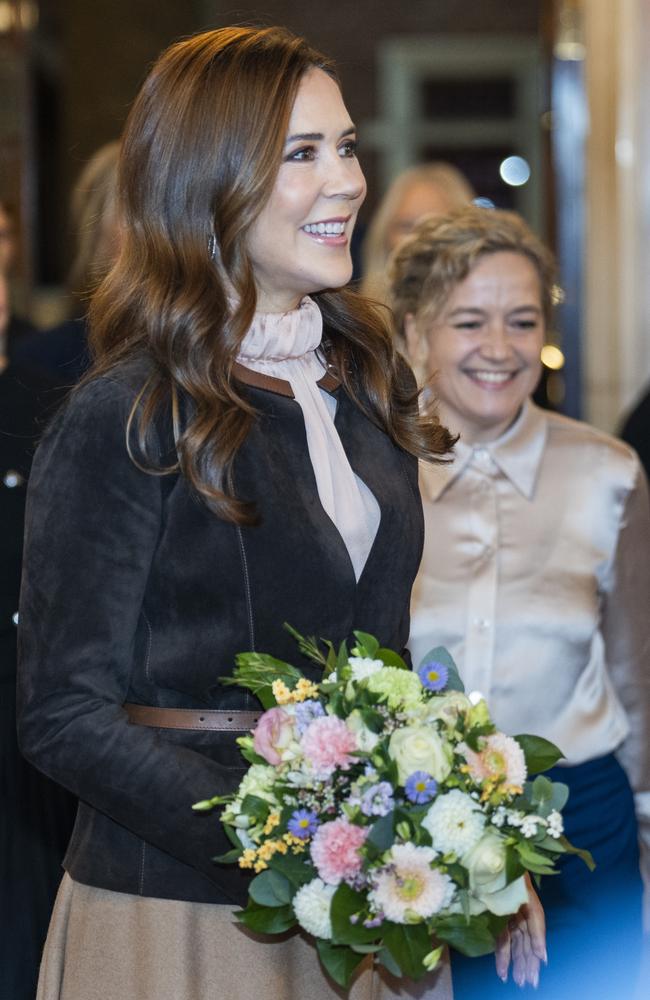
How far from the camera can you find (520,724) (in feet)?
11.0

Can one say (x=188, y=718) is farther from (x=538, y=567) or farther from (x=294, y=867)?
(x=538, y=567)

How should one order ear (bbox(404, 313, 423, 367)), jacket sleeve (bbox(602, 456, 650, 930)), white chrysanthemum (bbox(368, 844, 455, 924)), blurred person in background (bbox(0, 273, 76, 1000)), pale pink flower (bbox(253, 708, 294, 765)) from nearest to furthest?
white chrysanthemum (bbox(368, 844, 455, 924)), pale pink flower (bbox(253, 708, 294, 765)), blurred person in background (bbox(0, 273, 76, 1000)), jacket sleeve (bbox(602, 456, 650, 930)), ear (bbox(404, 313, 423, 367))

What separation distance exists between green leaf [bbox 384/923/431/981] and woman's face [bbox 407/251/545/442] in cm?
175

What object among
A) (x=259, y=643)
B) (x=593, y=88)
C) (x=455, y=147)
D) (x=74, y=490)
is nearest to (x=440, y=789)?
(x=259, y=643)

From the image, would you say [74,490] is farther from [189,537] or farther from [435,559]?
[435,559]

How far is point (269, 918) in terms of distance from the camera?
6.68 feet

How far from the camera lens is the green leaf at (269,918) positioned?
203cm

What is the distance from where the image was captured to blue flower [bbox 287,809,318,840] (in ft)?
6.46

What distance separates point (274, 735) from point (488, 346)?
1692mm

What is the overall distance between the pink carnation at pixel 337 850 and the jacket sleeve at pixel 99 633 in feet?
0.65

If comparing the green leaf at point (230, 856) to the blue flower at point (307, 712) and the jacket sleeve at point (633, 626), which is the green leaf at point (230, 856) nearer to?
the blue flower at point (307, 712)

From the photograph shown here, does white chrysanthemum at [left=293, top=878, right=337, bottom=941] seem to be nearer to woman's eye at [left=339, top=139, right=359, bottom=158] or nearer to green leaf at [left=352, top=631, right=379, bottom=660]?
green leaf at [left=352, top=631, right=379, bottom=660]

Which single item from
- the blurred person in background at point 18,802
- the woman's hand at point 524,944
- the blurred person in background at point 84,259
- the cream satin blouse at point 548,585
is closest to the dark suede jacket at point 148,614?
the woman's hand at point 524,944

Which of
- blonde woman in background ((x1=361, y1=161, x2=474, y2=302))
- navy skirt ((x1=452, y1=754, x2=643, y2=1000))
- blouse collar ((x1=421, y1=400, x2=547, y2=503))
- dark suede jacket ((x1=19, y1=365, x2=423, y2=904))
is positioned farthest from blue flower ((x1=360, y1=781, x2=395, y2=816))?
blonde woman in background ((x1=361, y1=161, x2=474, y2=302))
